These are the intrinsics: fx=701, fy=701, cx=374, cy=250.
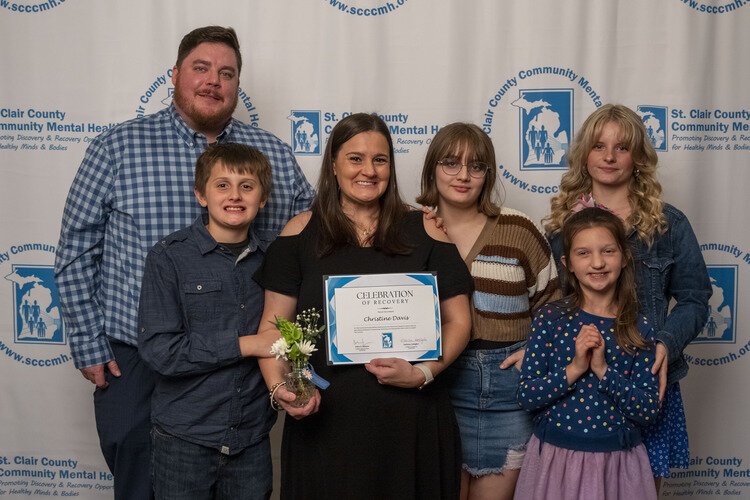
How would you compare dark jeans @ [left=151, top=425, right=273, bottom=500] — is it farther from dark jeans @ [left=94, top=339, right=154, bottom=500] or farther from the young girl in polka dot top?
the young girl in polka dot top

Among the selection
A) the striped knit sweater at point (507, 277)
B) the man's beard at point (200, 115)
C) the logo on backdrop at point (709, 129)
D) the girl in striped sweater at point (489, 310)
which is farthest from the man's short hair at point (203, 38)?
the logo on backdrop at point (709, 129)

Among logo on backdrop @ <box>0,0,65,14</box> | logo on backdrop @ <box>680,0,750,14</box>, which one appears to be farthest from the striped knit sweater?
logo on backdrop @ <box>0,0,65,14</box>

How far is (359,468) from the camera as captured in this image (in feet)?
6.09

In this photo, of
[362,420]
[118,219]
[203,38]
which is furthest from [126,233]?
[362,420]

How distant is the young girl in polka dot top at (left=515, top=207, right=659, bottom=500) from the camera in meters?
1.93

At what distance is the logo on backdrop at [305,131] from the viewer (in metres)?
3.11

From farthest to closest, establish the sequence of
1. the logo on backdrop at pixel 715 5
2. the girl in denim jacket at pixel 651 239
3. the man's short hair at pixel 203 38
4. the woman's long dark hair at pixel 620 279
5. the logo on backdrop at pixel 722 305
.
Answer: the logo on backdrop at pixel 722 305, the logo on backdrop at pixel 715 5, the man's short hair at pixel 203 38, the girl in denim jacket at pixel 651 239, the woman's long dark hair at pixel 620 279

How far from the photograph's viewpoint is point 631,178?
7.47ft

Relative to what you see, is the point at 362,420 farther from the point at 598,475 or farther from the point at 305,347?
the point at 598,475

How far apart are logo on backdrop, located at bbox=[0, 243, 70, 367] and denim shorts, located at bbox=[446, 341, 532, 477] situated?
1989 millimetres

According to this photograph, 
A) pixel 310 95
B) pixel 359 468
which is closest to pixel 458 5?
pixel 310 95

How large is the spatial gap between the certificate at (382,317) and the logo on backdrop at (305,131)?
141 centimetres

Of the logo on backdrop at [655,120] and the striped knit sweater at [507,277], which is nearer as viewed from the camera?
the striped knit sweater at [507,277]

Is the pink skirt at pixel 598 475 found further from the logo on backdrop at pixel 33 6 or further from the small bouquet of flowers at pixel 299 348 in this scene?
the logo on backdrop at pixel 33 6
